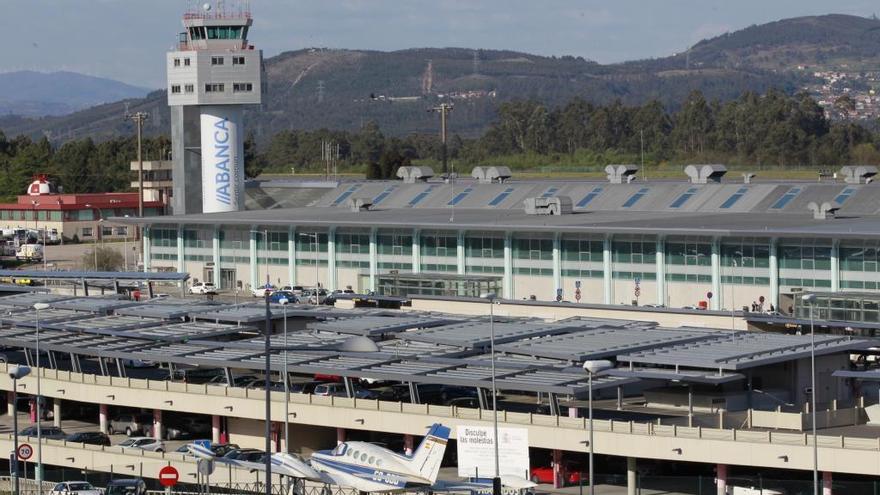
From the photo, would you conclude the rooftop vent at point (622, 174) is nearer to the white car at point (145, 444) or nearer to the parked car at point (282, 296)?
the parked car at point (282, 296)

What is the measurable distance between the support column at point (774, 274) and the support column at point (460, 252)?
69.9ft

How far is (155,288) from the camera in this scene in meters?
123

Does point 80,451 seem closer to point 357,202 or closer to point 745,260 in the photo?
point 745,260

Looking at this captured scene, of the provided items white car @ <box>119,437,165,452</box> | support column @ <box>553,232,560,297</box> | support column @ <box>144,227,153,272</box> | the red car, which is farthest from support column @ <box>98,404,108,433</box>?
support column @ <box>144,227,153,272</box>

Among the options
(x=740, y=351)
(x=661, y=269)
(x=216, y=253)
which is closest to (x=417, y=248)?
(x=661, y=269)

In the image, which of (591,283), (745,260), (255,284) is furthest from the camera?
(255,284)

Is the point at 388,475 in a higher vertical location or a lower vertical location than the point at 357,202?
lower

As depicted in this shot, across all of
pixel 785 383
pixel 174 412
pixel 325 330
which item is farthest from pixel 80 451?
pixel 785 383

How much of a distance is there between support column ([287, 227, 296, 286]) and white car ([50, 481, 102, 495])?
54072 millimetres

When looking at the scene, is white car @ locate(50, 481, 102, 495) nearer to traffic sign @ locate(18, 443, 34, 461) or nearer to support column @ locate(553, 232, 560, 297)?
traffic sign @ locate(18, 443, 34, 461)

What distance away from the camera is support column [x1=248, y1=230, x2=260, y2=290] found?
116 metres

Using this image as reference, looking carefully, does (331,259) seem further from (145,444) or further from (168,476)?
(168,476)

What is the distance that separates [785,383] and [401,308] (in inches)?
1321

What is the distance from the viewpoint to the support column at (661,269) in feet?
307
